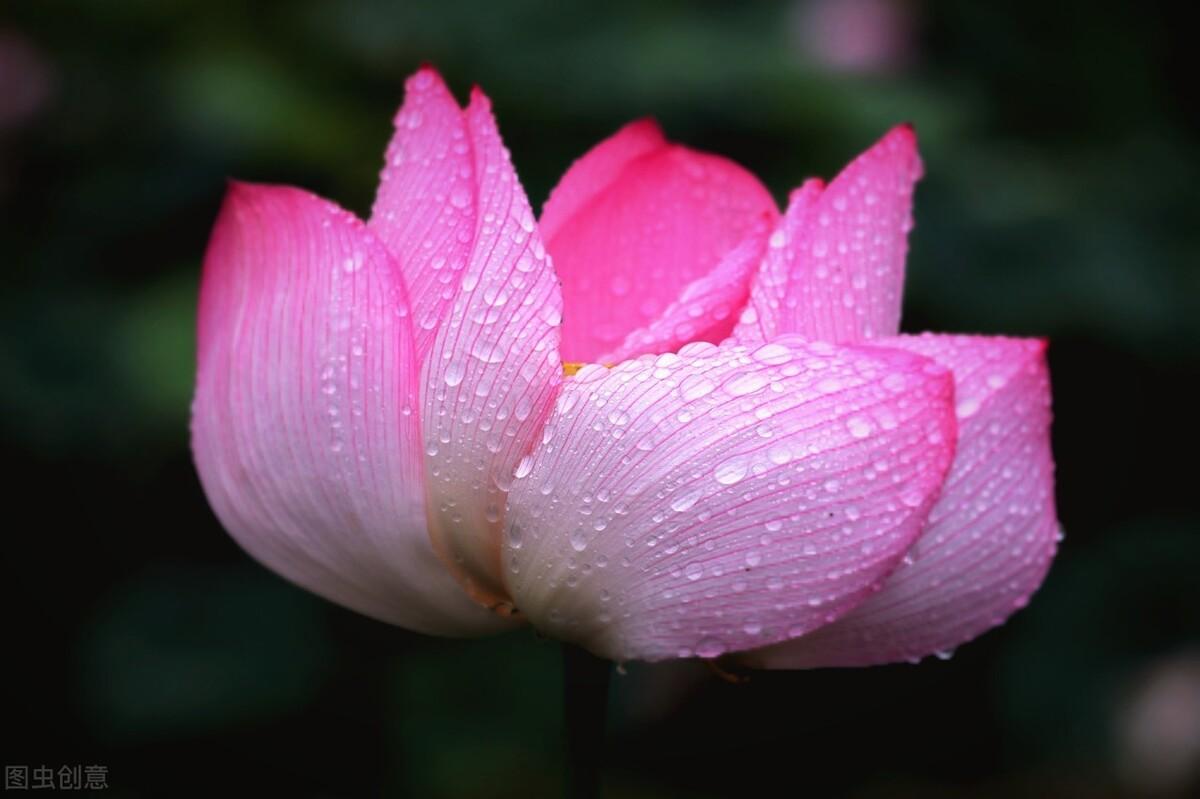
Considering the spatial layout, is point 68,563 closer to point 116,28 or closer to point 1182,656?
point 116,28

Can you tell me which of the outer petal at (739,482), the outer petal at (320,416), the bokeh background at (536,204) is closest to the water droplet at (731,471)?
the outer petal at (739,482)

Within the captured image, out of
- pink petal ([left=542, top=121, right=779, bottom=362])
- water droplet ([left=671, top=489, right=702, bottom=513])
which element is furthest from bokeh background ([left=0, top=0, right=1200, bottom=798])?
water droplet ([left=671, top=489, right=702, bottom=513])

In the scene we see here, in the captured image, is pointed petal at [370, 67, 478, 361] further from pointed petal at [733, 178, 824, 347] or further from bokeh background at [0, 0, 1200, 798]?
bokeh background at [0, 0, 1200, 798]

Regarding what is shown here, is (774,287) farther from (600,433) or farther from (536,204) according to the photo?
(536,204)

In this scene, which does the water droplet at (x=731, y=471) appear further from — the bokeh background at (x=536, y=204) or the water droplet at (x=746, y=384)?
the bokeh background at (x=536, y=204)

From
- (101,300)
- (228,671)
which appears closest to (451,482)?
(228,671)

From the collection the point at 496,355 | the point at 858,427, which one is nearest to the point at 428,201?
the point at 496,355
